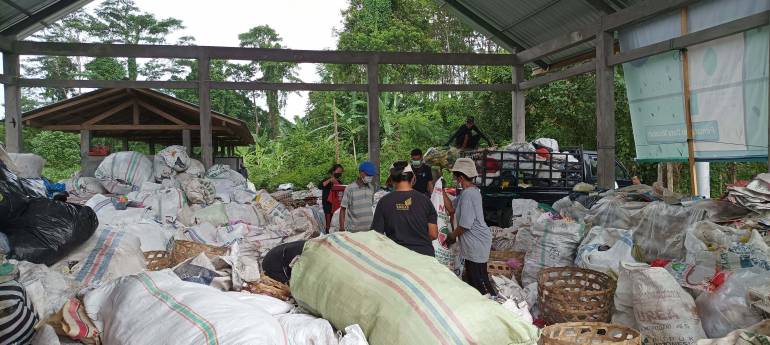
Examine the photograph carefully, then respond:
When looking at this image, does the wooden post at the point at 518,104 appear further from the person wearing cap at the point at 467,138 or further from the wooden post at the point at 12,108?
the wooden post at the point at 12,108

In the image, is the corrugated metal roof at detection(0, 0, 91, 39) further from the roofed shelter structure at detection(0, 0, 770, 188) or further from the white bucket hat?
the white bucket hat

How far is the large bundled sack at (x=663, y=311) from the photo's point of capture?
3127mm

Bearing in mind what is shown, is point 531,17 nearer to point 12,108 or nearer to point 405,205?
point 405,205

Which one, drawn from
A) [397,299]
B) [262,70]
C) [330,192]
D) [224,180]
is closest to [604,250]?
[397,299]

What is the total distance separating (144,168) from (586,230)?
6.68 metres

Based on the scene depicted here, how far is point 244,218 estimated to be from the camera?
783cm

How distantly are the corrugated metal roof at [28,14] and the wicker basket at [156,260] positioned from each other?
5.53 m

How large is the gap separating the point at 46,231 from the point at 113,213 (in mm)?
2998

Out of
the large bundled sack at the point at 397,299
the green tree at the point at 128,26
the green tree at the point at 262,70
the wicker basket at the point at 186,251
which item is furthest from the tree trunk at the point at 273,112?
the large bundled sack at the point at 397,299

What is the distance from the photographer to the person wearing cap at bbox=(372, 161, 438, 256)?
12.8ft

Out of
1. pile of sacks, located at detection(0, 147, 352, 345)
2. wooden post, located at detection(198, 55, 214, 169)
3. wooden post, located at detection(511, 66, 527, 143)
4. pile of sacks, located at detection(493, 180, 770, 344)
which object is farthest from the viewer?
wooden post, located at detection(511, 66, 527, 143)

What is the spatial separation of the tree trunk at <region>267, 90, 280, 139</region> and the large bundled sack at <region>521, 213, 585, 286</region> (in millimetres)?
24431

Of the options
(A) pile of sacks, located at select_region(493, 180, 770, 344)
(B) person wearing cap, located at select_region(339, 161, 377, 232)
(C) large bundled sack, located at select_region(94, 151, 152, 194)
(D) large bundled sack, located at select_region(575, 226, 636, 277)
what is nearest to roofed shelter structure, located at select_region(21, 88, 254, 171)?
(C) large bundled sack, located at select_region(94, 151, 152, 194)

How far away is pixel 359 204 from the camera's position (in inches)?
237
